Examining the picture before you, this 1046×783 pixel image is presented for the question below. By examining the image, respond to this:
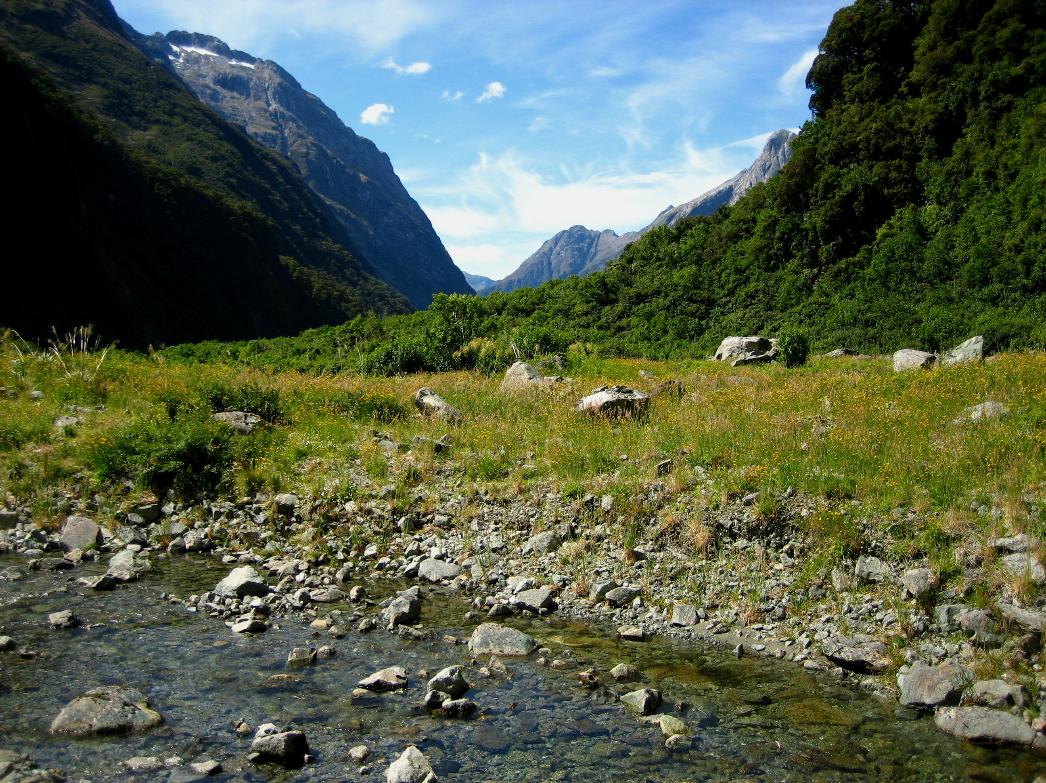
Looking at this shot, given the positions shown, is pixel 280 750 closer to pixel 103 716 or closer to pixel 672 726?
pixel 103 716

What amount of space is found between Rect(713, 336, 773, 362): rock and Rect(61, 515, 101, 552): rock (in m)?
22.0

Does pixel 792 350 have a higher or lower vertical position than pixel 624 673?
higher

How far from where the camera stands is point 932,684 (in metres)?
6.15

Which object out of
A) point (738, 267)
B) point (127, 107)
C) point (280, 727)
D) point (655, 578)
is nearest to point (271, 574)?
point (280, 727)

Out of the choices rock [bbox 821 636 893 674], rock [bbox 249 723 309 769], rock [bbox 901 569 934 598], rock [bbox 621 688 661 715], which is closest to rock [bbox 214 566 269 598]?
rock [bbox 249 723 309 769]

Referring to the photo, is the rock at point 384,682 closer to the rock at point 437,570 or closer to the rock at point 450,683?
the rock at point 450,683

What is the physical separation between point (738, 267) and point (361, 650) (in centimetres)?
3649

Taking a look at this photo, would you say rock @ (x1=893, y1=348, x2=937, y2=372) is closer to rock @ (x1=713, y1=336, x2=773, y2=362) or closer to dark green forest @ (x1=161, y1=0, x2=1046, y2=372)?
dark green forest @ (x1=161, y1=0, x2=1046, y2=372)

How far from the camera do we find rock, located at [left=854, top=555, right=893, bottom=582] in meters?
7.80

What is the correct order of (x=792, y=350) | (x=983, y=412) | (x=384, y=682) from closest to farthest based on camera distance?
(x=384, y=682), (x=983, y=412), (x=792, y=350)

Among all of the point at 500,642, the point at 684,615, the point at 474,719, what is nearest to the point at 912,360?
the point at 684,615

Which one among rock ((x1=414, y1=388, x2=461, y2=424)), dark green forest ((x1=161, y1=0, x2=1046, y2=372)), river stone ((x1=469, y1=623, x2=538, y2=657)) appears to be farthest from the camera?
dark green forest ((x1=161, y1=0, x2=1046, y2=372))

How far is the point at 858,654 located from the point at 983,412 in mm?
6551

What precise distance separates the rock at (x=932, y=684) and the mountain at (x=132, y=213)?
2713 inches
